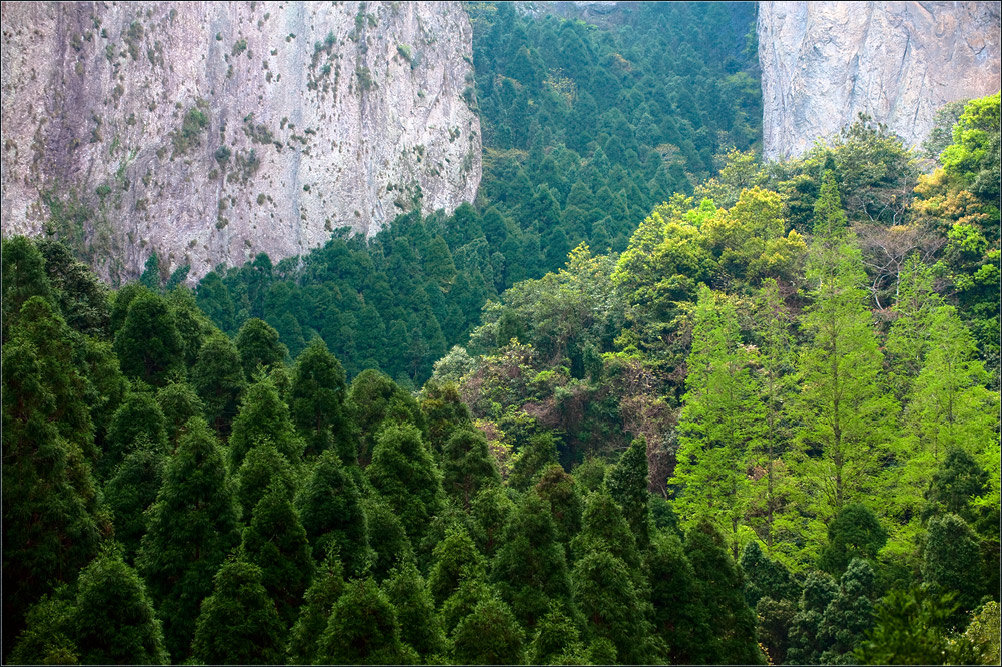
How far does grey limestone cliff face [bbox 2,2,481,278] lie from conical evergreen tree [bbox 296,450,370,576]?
131 ft

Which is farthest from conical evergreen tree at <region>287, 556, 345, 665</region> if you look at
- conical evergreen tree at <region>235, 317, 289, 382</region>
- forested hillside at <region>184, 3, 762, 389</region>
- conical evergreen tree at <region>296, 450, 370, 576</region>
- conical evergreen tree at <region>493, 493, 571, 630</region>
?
forested hillside at <region>184, 3, 762, 389</region>

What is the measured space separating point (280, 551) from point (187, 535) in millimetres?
2114

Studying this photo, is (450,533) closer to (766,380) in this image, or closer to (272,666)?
(272,666)

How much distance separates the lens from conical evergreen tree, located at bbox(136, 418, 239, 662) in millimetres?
23797

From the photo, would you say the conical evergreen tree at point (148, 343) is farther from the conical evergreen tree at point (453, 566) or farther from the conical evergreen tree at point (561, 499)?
the conical evergreen tree at point (453, 566)

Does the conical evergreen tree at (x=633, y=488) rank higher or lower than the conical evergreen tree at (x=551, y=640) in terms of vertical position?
higher

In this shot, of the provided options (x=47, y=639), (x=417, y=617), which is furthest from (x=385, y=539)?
(x=47, y=639)

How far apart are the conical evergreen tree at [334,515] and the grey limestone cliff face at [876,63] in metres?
57.0

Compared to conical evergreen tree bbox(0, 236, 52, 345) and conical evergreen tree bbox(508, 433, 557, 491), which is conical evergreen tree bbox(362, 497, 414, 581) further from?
conical evergreen tree bbox(0, 236, 52, 345)

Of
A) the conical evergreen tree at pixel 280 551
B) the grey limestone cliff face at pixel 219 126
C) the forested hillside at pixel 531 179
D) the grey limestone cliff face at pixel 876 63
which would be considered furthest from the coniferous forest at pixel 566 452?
the grey limestone cliff face at pixel 876 63

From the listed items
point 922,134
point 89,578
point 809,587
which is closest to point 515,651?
point 89,578

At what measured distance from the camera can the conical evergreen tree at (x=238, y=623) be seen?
2188cm

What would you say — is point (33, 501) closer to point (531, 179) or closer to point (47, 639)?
point (47, 639)

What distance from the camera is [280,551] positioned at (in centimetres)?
2392
